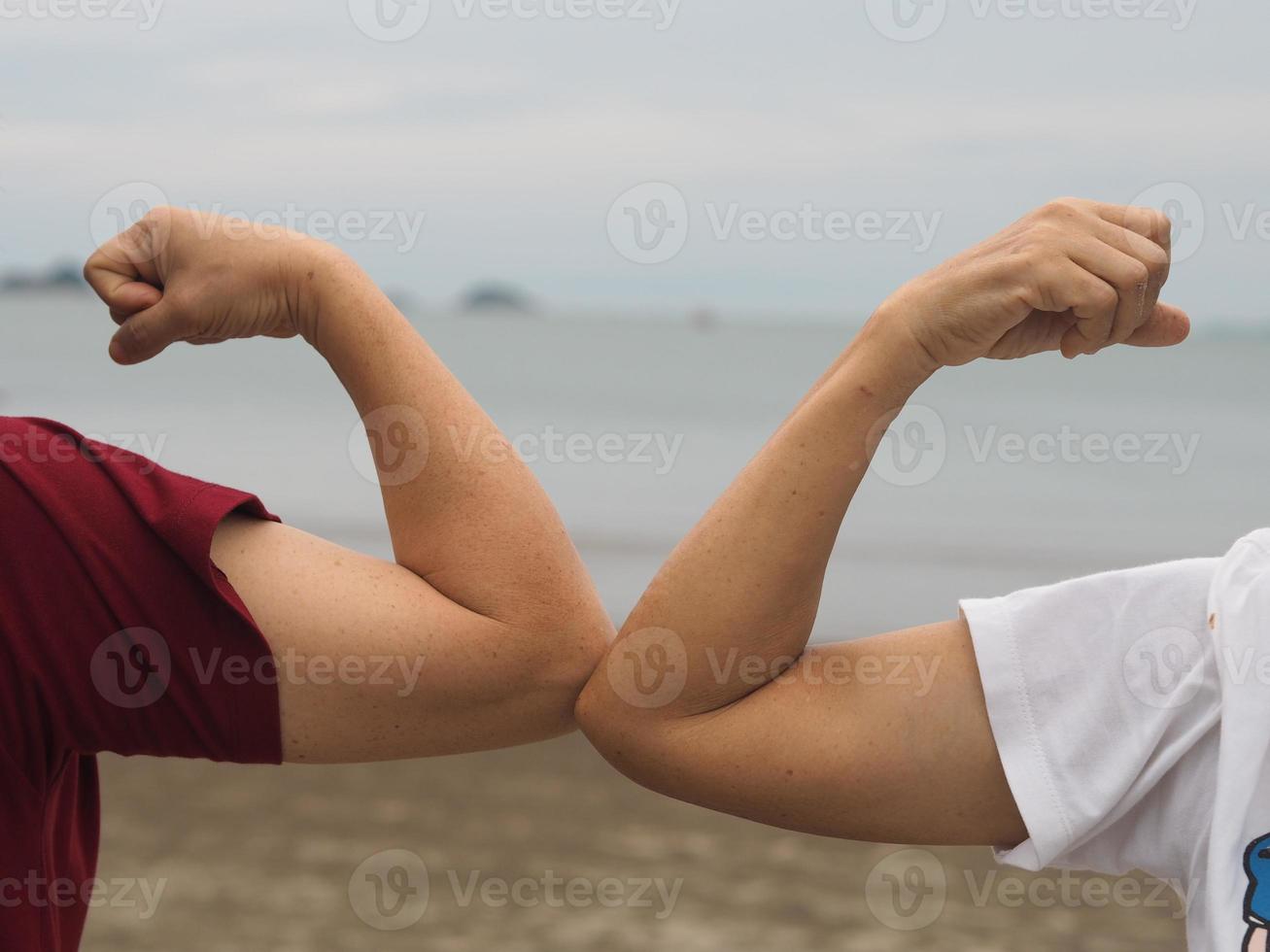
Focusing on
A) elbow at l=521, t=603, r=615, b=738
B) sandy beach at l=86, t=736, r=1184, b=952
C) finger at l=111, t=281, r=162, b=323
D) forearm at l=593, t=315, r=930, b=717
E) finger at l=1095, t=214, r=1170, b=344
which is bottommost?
sandy beach at l=86, t=736, r=1184, b=952

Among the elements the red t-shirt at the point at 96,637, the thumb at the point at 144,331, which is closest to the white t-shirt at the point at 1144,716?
the red t-shirt at the point at 96,637

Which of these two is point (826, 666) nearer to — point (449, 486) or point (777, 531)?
point (777, 531)

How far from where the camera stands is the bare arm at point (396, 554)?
1.38m

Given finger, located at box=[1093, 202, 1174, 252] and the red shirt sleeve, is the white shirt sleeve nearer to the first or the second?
finger, located at box=[1093, 202, 1174, 252]

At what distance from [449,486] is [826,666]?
0.44m

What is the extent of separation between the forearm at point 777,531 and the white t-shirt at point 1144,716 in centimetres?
21

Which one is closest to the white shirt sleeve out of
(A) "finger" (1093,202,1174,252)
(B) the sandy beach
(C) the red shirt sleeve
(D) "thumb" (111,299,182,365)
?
(A) "finger" (1093,202,1174,252)

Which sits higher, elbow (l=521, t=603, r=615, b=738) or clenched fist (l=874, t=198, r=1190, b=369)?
clenched fist (l=874, t=198, r=1190, b=369)

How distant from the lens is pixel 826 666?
1.48m

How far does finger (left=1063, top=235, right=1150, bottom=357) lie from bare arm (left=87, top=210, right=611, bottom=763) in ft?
1.91

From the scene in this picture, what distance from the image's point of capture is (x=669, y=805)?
4.56m

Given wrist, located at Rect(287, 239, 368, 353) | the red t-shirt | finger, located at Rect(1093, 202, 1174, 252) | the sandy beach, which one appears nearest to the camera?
the red t-shirt

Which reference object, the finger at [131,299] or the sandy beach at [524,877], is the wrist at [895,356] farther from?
the sandy beach at [524,877]

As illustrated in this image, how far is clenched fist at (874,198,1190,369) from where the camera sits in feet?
4.47
